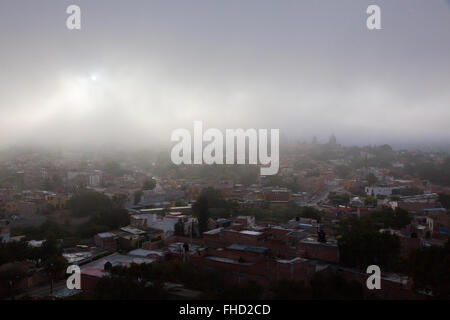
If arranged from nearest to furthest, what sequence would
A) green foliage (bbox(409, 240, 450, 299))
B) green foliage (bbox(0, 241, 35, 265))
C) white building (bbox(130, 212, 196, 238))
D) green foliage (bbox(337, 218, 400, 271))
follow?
green foliage (bbox(409, 240, 450, 299)), green foliage (bbox(337, 218, 400, 271)), green foliage (bbox(0, 241, 35, 265)), white building (bbox(130, 212, 196, 238))

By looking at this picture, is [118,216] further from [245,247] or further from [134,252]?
[245,247]

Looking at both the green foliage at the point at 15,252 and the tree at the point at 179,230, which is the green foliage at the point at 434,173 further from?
the green foliage at the point at 15,252

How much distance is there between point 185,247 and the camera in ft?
27.3

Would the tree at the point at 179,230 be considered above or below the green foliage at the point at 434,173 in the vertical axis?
below

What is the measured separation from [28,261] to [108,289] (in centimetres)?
415

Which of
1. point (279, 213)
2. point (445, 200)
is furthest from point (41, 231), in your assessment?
point (445, 200)

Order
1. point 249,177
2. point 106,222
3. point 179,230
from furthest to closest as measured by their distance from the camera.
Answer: point 249,177 → point 106,222 → point 179,230

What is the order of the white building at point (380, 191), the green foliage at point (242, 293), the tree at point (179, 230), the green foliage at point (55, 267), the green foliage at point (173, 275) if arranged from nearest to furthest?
the green foliage at point (242, 293), the green foliage at point (173, 275), the green foliage at point (55, 267), the tree at point (179, 230), the white building at point (380, 191)

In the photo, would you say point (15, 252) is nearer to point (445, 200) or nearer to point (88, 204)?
point (88, 204)

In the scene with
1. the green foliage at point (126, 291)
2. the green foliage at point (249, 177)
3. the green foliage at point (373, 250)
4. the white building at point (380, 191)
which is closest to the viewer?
the green foliage at point (126, 291)

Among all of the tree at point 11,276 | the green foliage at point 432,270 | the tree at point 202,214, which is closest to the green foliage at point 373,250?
the green foliage at point 432,270

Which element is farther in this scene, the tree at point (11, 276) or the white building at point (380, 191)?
the white building at point (380, 191)

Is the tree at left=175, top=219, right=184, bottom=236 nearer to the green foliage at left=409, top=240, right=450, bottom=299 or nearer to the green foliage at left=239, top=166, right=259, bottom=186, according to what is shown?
the green foliage at left=409, top=240, right=450, bottom=299

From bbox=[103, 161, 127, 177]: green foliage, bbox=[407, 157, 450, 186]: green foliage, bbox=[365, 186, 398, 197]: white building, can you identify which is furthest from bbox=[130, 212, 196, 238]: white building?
bbox=[407, 157, 450, 186]: green foliage
